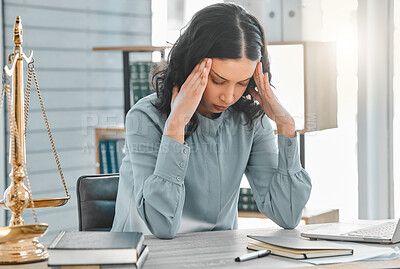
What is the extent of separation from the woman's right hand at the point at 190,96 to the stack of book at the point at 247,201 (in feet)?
4.79

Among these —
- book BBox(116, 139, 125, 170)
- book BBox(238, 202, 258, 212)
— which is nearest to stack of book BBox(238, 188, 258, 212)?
book BBox(238, 202, 258, 212)

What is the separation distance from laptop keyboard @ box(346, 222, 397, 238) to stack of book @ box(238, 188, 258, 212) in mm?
1479

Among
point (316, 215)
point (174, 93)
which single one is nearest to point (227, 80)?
point (174, 93)

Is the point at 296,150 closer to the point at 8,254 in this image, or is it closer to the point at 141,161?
the point at 141,161

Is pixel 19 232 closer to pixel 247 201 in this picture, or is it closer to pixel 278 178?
pixel 278 178

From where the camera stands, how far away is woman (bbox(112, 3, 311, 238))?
1732mm

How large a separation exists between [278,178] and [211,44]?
476 mm

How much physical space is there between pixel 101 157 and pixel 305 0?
1497mm

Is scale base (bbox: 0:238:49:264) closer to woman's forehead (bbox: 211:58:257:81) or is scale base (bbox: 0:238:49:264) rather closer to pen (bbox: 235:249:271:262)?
pen (bbox: 235:249:271:262)

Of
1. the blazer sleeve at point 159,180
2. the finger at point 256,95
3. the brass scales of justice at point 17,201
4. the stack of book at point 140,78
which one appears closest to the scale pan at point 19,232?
the brass scales of justice at point 17,201

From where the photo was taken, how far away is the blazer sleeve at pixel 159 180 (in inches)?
66.6

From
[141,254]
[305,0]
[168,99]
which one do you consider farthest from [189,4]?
[141,254]

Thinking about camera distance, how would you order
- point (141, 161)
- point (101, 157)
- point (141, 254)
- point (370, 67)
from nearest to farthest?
1. point (141, 254)
2. point (141, 161)
3. point (370, 67)
4. point (101, 157)

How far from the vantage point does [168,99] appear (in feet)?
6.26
